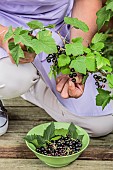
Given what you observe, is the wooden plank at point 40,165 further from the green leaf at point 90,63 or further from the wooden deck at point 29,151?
the green leaf at point 90,63

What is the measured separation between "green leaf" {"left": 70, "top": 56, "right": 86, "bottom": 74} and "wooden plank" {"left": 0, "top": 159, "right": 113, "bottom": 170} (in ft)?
1.30

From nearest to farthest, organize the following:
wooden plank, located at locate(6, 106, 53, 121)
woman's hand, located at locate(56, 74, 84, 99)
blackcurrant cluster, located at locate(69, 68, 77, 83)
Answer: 1. blackcurrant cluster, located at locate(69, 68, 77, 83)
2. woman's hand, located at locate(56, 74, 84, 99)
3. wooden plank, located at locate(6, 106, 53, 121)

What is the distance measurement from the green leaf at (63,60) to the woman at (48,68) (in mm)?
215

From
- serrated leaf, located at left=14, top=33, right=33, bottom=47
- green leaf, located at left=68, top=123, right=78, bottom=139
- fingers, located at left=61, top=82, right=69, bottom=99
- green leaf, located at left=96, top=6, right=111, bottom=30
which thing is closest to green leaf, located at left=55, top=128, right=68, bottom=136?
green leaf, located at left=68, top=123, right=78, bottom=139

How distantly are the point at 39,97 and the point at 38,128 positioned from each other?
0.23 m

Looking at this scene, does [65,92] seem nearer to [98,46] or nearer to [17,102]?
[98,46]

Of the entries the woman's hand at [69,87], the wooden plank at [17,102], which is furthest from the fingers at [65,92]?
the wooden plank at [17,102]

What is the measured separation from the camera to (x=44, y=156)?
1345 millimetres

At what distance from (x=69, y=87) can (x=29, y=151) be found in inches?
10.8

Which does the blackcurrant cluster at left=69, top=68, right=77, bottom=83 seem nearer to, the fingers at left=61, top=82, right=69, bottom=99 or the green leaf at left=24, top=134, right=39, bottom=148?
the fingers at left=61, top=82, right=69, bottom=99

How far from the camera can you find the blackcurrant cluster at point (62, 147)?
Answer: 1.37 meters

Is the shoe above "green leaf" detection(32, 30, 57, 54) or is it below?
below

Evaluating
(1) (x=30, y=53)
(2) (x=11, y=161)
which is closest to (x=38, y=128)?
(2) (x=11, y=161)

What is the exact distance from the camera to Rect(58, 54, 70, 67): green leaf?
113 cm
